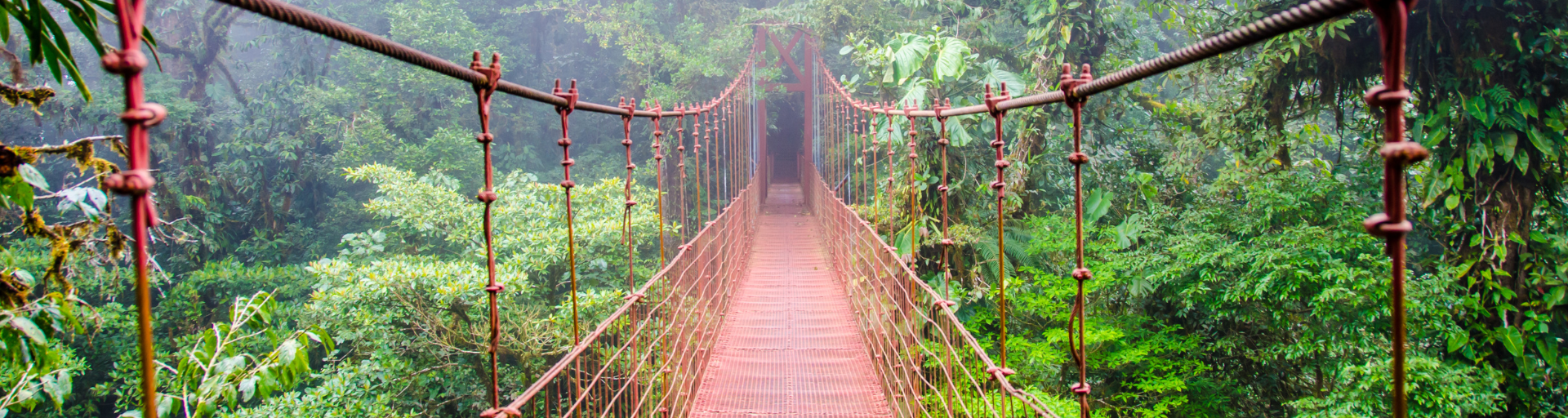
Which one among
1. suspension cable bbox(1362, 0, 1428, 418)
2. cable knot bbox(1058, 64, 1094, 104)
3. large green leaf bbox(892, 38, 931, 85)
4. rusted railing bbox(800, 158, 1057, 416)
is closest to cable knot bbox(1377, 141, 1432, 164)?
suspension cable bbox(1362, 0, 1428, 418)

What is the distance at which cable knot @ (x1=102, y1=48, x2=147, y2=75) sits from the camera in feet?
1.66

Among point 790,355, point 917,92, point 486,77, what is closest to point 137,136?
point 486,77

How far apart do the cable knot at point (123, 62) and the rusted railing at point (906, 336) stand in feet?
4.05

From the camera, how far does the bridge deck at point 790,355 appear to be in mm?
2619

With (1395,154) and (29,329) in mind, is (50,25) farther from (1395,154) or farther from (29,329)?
(1395,154)

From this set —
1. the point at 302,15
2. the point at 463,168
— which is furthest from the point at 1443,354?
the point at 463,168

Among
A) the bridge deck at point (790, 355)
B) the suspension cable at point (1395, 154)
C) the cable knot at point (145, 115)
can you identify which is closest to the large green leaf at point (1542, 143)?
the bridge deck at point (790, 355)

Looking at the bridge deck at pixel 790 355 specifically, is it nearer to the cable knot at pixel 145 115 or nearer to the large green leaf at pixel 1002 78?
the large green leaf at pixel 1002 78

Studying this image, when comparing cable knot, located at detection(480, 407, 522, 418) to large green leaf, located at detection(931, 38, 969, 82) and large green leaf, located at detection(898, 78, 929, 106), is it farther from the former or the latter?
large green leaf, located at detection(931, 38, 969, 82)

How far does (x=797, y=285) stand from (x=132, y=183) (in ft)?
13.5

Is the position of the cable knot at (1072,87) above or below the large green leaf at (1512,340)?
above

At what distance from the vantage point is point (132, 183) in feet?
1.71

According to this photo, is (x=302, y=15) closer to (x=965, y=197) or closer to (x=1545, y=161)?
(x=1545, y=161)

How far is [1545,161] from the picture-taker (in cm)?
343
